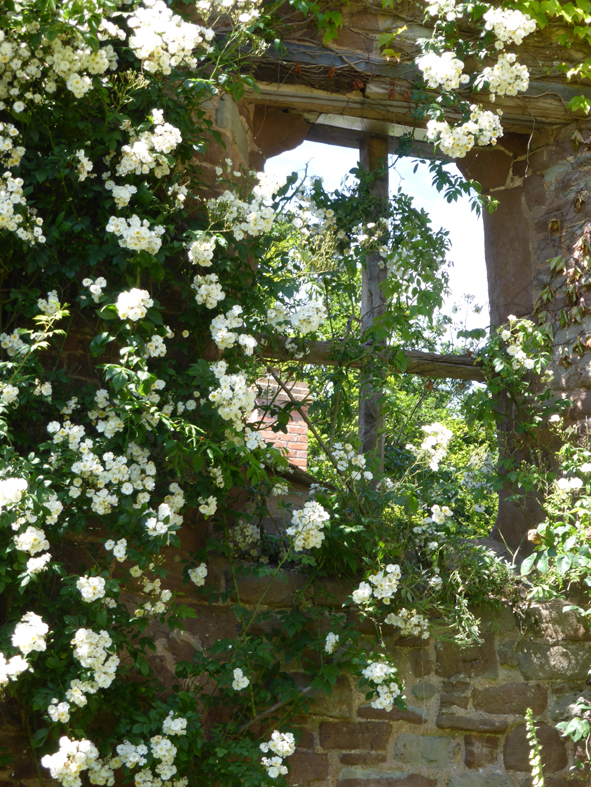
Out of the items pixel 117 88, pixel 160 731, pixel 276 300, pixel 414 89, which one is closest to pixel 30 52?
pixel 117 88

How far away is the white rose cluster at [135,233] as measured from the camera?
2721 mm

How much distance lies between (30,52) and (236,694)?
92.3 inches

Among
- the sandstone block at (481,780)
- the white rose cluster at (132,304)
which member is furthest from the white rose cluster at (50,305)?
the sandstone block at (481,780)

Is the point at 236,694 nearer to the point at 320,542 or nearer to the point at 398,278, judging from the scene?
Answer: the point at 320,542

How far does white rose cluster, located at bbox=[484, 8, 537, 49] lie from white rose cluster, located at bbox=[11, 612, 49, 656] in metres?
2.79

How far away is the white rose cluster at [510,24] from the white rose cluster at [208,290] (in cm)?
156

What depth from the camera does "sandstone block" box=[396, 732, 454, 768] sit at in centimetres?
319

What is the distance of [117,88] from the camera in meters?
2.88

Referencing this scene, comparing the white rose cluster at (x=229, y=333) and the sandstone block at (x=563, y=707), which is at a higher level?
the white rose cluster at (x=229, y=333)

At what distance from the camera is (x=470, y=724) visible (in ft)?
10.6

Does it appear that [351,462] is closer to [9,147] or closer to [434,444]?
[434,444]

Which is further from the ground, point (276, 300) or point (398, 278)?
point (398, 278)

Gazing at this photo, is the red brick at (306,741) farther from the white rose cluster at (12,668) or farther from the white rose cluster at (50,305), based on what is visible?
the white rose cluster at (50,305)

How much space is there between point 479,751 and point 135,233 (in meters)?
2.35
